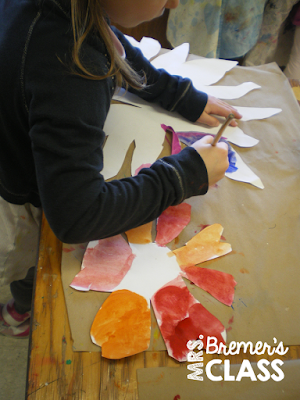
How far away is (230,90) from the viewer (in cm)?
75

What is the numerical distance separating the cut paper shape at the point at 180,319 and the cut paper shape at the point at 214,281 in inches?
0.9

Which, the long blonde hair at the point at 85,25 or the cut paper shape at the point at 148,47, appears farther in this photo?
the cut paper shape at the point at 148,47

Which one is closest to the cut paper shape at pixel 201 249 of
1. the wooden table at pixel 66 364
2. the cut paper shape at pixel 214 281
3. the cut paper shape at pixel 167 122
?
the cut paper shape at pixel 214 281

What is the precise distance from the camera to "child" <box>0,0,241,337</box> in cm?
37

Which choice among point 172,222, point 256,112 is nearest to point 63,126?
point 172,222

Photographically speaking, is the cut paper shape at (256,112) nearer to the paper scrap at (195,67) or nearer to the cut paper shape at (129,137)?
the paper scrap at (195,67)

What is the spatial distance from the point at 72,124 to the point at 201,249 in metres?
0.28

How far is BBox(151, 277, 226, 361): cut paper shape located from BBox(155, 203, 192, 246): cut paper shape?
0.27 ft

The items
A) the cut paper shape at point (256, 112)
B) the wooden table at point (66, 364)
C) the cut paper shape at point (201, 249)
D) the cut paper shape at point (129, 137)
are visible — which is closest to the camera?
the wooden table at point (66, 364)

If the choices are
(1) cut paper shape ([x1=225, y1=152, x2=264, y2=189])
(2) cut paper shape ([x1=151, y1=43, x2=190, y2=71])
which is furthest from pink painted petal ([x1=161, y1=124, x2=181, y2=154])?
(2) cut paper shape ([x1=151, y1=43, x2=190, y2=71])

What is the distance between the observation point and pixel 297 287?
45cm

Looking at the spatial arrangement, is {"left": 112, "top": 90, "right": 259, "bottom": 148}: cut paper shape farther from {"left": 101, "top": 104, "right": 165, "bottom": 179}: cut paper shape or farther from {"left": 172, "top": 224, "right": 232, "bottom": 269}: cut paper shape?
{"left": 172, "top": 224, "right": 232, "bottom": 269}: cut paper shape

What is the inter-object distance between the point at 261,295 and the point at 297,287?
0.21 ft

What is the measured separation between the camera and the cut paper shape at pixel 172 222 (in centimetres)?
48
